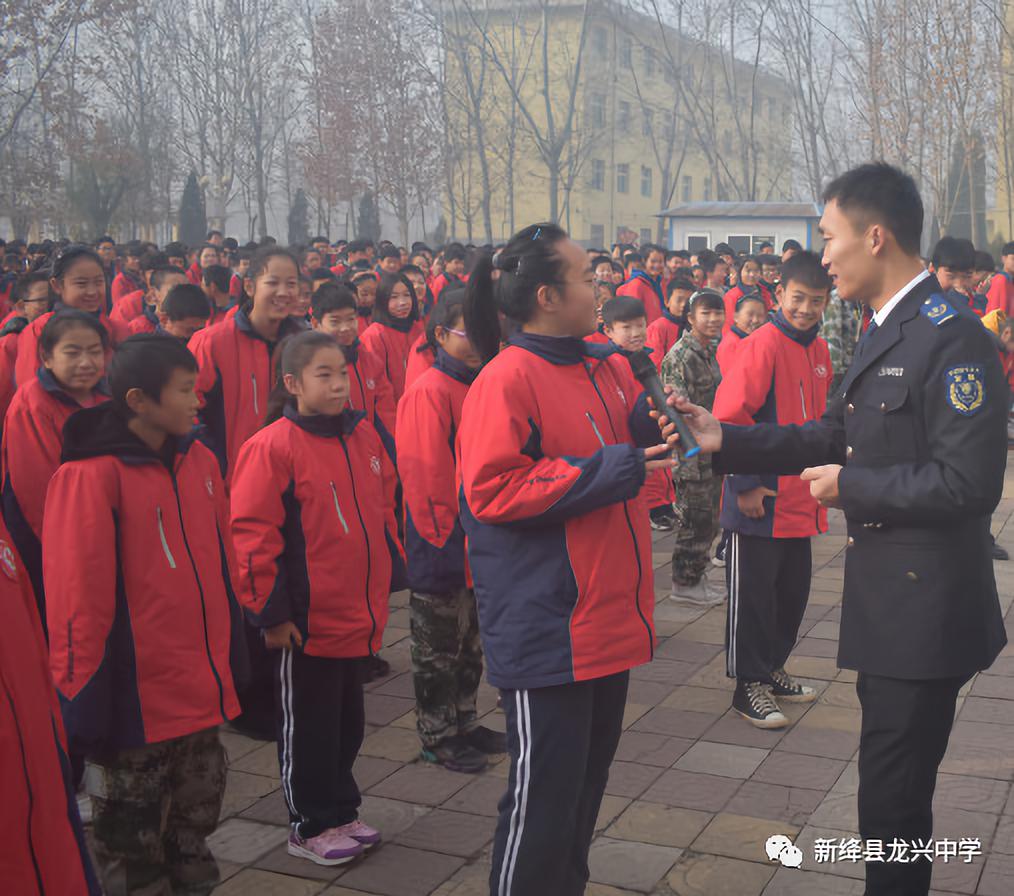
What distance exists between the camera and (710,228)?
27.6m

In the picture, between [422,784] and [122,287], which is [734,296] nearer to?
[122,287]

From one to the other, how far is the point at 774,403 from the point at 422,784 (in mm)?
2221

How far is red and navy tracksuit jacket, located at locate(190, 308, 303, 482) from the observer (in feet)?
17.8

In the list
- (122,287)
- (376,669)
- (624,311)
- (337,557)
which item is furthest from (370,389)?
(122,287)

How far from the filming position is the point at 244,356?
5477 millimetres

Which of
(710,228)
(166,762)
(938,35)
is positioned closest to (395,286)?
(166,762)

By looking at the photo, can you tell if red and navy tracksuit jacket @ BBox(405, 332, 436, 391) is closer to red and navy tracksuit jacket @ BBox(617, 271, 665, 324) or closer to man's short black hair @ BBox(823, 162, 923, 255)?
man's short black hair @ BBox(823, 162, 923, 255)

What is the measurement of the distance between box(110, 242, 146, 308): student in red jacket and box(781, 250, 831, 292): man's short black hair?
8.66m

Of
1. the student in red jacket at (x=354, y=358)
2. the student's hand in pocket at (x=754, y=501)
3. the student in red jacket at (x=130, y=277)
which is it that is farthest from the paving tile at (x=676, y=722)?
the student in red jacket at (x=130, y=277)

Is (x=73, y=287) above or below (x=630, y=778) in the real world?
above

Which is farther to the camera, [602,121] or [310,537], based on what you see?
[602,121]

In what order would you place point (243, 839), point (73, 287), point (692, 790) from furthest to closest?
point (73, 287), point (692, 790), point (243, 839)

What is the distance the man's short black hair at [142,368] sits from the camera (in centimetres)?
318

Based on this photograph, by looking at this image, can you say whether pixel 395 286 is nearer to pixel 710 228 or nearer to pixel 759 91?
pixel 710 228
